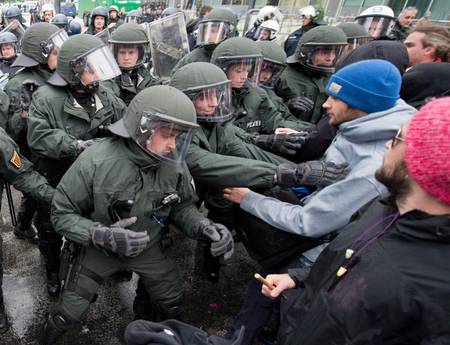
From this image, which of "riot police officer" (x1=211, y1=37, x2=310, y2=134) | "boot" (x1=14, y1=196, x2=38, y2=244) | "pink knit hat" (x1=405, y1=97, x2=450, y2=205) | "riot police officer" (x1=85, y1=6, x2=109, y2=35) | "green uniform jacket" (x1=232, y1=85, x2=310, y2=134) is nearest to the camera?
"pink knit hat" (x1=405, y1=97, x2=450, y2=205)

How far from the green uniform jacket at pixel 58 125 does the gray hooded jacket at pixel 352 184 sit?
1.71 metres

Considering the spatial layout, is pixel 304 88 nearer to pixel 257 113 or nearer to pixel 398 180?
pixel 257 113

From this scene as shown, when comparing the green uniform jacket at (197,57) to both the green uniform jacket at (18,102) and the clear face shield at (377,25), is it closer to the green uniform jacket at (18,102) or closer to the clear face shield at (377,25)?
the green uniform jacket at (18,102)

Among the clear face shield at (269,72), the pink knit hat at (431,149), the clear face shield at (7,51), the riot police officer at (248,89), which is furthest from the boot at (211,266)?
the clear face shield at (7,51)

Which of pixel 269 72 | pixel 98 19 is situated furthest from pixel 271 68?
pixel 98 19

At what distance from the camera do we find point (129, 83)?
3.90 m

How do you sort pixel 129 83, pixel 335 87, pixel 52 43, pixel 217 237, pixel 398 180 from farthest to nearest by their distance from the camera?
pixel 129 83, pixel 52 43, pixel 217 237, pixel 335 87, pixel 398 180

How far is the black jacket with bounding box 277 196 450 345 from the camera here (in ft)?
3.38

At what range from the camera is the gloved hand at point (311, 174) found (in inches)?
73.9

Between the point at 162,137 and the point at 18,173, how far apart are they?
42.0 inches

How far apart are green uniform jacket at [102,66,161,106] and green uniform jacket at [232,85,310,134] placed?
1.38 metres

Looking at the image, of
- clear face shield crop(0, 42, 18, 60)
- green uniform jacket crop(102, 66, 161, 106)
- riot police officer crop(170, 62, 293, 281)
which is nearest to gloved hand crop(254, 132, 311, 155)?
riot police officer crop(170, 62, 293, 281)

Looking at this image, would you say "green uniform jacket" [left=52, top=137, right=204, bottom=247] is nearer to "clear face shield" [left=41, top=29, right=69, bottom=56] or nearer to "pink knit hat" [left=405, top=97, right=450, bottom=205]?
"pink knit hat" [left=405, top=97, right=450, bottom=205]

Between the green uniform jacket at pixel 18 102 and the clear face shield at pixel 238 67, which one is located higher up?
the clear face shield at pixel 238 67
